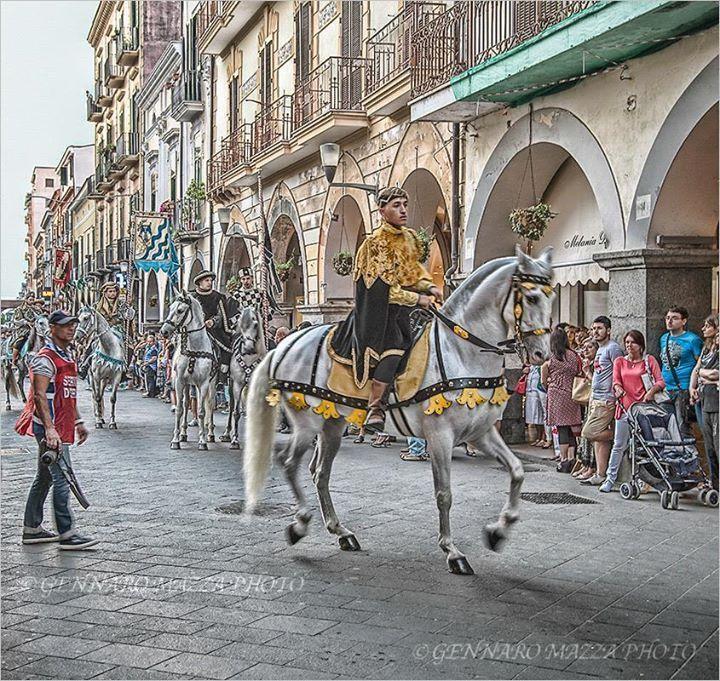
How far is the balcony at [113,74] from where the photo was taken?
47.6m

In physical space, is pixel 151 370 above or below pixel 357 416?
below

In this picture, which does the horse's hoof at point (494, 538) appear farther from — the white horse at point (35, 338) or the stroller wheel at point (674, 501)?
the white horse at point (35, 338)

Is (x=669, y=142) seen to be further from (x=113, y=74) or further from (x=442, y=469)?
(x=113, y=74)

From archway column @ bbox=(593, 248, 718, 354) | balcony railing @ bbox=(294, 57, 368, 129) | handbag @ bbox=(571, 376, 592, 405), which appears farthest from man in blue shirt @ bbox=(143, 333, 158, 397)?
archway column @ bbox=(593, 248, 718, 354)

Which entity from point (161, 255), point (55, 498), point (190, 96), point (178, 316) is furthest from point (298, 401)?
point (190, 96)

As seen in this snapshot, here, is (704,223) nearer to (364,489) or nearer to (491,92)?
(491,92)

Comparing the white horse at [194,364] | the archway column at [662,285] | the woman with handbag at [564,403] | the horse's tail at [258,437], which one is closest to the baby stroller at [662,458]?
the archway column at [662,285]

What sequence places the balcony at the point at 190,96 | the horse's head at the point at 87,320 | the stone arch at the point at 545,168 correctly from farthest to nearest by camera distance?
the balcony at the point at 190,96, the horse's head at the point at 87,320, the stone arch at the point at 545,168

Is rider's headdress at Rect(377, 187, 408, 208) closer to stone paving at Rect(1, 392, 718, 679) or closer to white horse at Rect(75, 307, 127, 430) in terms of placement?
stone paving at Rect(1, 392, 718, 679)

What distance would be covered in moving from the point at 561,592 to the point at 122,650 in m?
2.72

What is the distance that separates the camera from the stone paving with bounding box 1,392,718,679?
489 centimetres

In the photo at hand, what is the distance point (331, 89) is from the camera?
60.3 feet

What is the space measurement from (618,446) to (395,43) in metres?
8.83

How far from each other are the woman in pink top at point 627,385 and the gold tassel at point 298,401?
13.0 feet
